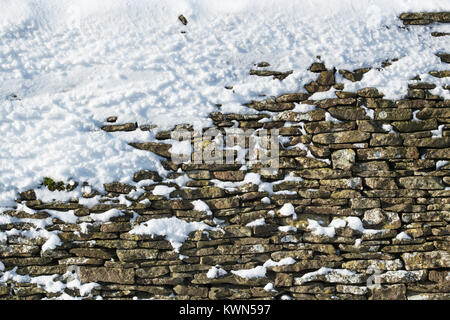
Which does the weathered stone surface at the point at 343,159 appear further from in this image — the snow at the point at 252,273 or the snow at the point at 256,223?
the snow at the point at 252,273

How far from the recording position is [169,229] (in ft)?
12.3

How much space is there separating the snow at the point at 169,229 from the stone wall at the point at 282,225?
0.04m

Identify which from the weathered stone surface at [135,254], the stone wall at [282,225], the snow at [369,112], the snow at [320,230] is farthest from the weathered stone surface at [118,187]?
the snow at [369,112]

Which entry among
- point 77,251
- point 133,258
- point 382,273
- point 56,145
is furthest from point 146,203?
point 382,273

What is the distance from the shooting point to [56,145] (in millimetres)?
3855

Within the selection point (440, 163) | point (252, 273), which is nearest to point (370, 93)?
point (440, 163)

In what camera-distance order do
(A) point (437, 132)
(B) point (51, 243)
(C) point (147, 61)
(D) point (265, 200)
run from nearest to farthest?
(B) point (51, 243) < (D) point (265, 200) < (A) point (437, 132) < (C) point (147, 61)

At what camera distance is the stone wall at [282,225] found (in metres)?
3.73

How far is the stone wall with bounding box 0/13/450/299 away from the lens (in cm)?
373

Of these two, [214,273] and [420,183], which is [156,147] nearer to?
[214,273]

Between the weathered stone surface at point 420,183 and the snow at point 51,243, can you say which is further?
the weathered stone surface at point 420,183

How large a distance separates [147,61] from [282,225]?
2.02 metres

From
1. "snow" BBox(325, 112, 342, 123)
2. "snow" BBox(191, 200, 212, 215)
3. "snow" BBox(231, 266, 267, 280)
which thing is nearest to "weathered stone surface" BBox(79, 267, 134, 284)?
"snow" BBox(191, 200, 212, 215)

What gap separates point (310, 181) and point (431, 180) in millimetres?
1103
